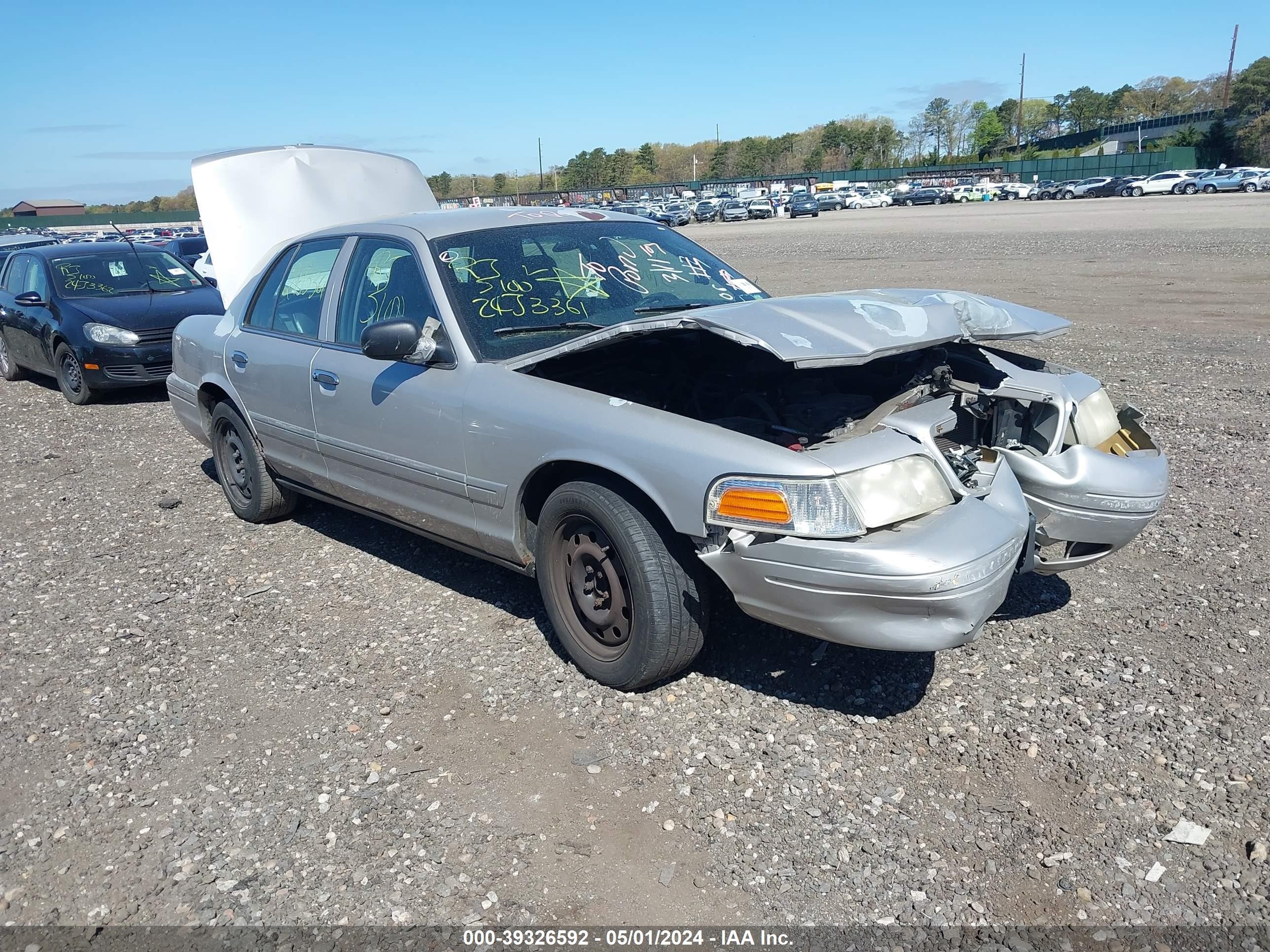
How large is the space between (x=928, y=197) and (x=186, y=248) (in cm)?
5779

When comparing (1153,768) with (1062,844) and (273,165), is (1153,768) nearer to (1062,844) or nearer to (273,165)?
(1062,844)

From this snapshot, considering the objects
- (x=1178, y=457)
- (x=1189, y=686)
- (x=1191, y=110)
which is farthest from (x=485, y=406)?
(x=1191, y=110)

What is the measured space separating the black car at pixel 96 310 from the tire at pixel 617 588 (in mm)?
7606

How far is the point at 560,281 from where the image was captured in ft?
14.1

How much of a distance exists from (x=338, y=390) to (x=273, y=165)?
173 inches

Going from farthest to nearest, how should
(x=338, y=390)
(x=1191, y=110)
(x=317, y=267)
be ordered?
(x=1191, y=110) < (x=317, y=267) < (x=338, y=390)

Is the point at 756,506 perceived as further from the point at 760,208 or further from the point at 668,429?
the point at 760,208

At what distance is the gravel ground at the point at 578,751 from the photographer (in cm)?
265

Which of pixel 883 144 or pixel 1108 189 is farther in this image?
pixel 883 144

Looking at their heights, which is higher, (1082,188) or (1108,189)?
(1082,188)

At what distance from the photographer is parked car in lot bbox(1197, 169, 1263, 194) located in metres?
52.8

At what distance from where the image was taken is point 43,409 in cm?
985

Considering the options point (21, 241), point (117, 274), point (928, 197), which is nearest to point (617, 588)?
point (117, 274)

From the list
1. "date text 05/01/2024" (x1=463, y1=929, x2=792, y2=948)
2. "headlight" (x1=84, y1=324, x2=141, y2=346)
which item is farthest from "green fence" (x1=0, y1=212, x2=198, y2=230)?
"date text 05/01/2024" (x1=463, y1=929, x2=792, y2=948)
